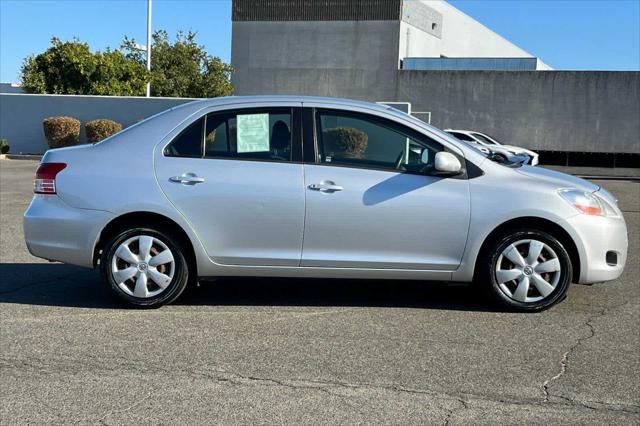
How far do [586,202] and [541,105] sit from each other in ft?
102

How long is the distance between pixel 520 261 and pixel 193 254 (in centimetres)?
274

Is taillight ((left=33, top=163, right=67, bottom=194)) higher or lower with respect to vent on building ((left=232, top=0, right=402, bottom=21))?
lower

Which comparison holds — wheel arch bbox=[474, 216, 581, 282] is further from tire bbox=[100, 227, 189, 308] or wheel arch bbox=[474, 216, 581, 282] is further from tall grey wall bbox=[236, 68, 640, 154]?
tall grey wall bbox=[236, 68, 640, 154]

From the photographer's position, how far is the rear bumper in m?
5.97

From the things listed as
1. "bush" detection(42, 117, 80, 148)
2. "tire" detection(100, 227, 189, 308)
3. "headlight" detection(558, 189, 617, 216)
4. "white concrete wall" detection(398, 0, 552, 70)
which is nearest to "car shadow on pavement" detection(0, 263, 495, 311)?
"tire" detection(100, 227, 189, 308)

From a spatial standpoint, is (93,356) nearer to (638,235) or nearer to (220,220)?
(220,220)

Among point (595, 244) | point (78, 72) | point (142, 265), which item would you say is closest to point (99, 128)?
point (78, 72)

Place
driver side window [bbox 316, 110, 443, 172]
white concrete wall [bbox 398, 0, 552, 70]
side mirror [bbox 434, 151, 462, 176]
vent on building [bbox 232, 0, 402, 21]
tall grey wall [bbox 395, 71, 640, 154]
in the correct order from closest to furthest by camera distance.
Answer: side mirror [bbox 434, 151, 462, 176] < driver side window [bbox 316, 110, 443, 172] < tall grey wall [bbox 395, 71, 640, 154] < vent on building [bbox 232, 0, 402, 21] < white concrete wall [bbox 398, 0, 552, 70]

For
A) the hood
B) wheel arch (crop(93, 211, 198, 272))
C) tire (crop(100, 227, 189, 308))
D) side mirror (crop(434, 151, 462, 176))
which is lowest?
tire (crop(100, 227, 189, 308))

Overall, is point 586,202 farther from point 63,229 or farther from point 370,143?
point 63,229

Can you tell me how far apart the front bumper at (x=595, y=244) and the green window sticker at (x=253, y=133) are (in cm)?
262

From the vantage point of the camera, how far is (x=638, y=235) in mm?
10750

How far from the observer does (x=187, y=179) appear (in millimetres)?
5902

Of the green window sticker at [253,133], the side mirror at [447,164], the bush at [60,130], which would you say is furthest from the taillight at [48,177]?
the bush at [60,130]
